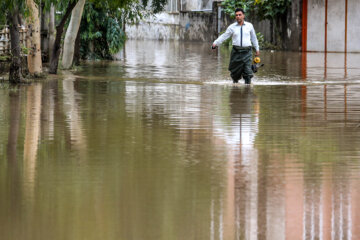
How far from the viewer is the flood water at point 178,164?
6703 millimetres

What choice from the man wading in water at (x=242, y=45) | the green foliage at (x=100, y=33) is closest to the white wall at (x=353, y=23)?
Answer: the green foliage at (x=100, y=33)

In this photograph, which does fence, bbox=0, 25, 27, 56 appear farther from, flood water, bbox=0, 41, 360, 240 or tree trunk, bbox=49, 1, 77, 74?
flood water, bbox=0, 41, 360, 240

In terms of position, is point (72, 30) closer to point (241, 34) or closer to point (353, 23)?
point (241, 34)

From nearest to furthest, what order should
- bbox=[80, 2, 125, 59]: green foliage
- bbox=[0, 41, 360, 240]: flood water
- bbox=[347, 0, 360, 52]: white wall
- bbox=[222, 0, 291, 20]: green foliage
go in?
bbox=[0, 41, 360, 240]: flood water → bbox=[80, 2, 125, 59]: green foliage → bbox=[347, 0, 360, 52]: white wall → bbox=[222, 0, 291, 20]: green foliage

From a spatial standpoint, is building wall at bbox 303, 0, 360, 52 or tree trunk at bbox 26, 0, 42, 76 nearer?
tree trunk at bbox 26, 0, 42, 76

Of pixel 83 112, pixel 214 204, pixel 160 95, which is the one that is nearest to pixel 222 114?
pixel 83 112

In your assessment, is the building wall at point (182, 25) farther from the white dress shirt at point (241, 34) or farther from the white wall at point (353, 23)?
the white dress shirt at point (241, 34)

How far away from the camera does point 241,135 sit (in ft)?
36.2

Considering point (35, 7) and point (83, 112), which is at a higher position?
point (35, 7)

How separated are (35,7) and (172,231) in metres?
13.2

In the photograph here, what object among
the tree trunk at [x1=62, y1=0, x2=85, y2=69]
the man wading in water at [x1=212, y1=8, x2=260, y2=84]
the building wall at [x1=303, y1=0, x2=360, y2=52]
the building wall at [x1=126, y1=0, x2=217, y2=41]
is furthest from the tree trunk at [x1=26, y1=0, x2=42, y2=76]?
the building wall at [x1=126, y1=0, x2=217, y2=41]

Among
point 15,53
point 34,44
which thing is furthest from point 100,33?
point 15,53

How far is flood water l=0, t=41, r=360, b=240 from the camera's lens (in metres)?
6.70

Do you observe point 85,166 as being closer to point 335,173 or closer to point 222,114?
point 335,173
